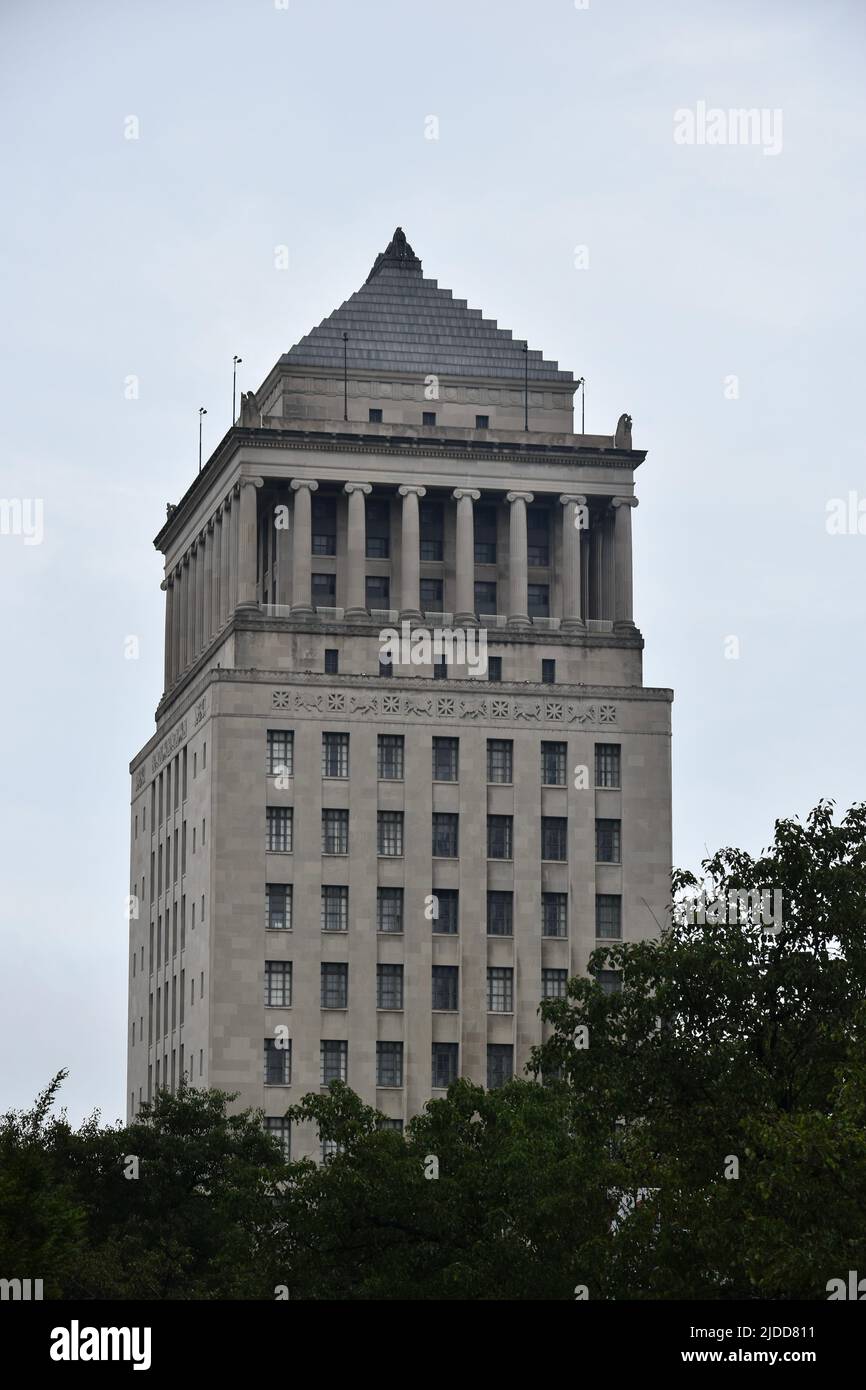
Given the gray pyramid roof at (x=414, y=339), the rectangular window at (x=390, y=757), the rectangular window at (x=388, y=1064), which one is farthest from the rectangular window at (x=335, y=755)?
the gray pyramid roof at (x=414, y=339)

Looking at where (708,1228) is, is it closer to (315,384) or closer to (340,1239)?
(340,1239)

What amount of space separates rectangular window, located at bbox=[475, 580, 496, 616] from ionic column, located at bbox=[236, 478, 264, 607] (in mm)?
10568

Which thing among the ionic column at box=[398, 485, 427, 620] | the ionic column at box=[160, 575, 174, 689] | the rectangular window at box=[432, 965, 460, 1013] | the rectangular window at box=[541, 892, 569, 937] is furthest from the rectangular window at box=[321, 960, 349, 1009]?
the ionic column at box=[160, 575, 174, 689]

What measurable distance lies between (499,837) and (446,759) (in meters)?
3.93

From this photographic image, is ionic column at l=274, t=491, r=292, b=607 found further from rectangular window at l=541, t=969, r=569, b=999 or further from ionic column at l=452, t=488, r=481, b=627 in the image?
rectangular window at l=541, t=969, r=569, b=999

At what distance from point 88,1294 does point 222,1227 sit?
589 centimetres

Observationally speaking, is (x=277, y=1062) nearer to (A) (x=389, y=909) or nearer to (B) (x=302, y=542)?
(A) (x=389, y=909)

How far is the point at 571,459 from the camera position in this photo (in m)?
131

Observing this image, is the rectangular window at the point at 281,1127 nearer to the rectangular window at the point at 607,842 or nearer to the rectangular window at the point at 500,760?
the rectangular window at the point at 500,760

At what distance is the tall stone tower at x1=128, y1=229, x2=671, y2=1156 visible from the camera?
119500 mm

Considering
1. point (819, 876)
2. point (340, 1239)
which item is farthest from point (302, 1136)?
point (819, 876)

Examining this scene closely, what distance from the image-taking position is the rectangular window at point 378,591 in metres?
129

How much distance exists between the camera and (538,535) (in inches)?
5241

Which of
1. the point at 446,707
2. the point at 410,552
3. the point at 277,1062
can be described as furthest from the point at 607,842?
the point at 277,1062
